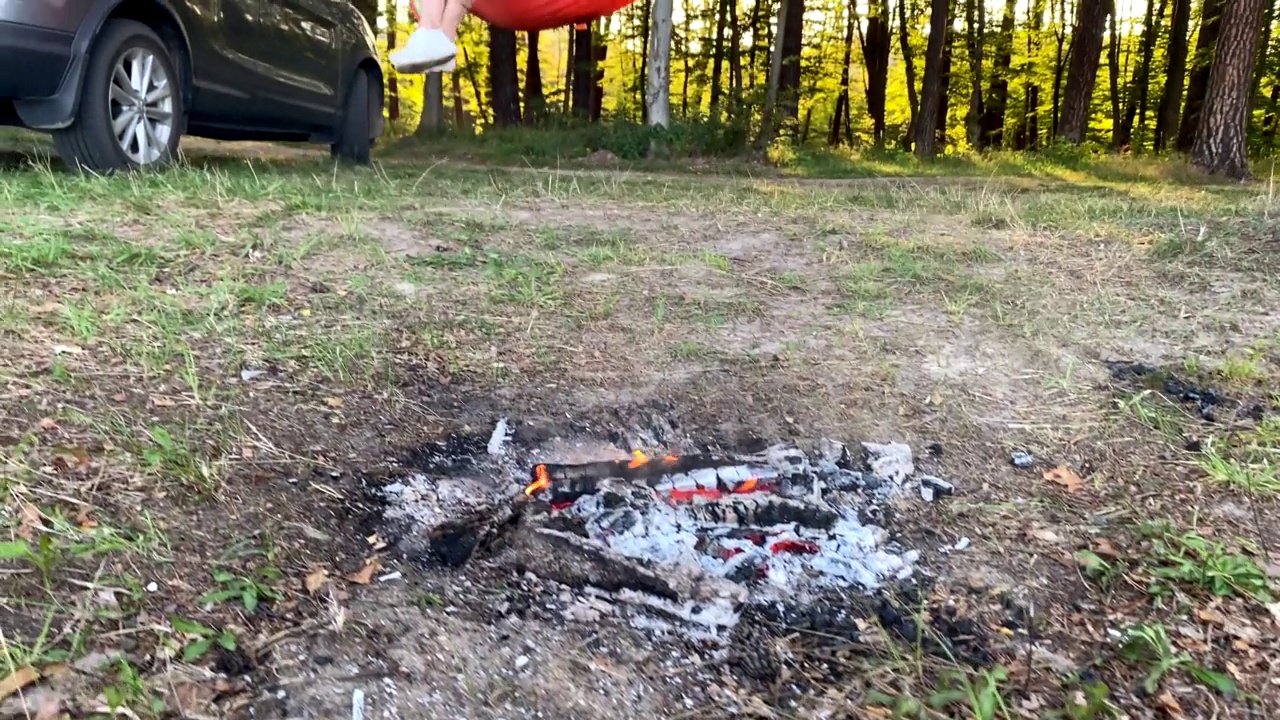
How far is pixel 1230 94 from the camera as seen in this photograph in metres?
8.88

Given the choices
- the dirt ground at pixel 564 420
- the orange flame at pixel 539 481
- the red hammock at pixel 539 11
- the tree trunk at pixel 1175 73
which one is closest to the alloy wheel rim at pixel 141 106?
the dirt ground at pixel 564 420

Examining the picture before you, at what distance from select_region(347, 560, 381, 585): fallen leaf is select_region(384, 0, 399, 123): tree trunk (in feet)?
48.2

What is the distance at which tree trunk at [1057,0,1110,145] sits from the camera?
562 inches

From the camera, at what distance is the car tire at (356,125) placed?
7.28 metres

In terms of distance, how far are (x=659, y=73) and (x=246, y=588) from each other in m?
9.42

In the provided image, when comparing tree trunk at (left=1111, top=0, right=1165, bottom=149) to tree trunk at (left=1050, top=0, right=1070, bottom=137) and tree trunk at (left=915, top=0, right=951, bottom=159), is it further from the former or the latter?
tree trunk at (left=915, top=0, right=951, bottom=159)

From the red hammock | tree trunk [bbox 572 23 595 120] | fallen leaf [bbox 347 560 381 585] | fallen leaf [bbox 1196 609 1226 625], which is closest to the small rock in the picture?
fallen leaf [bbox 1196 609 1226 625]

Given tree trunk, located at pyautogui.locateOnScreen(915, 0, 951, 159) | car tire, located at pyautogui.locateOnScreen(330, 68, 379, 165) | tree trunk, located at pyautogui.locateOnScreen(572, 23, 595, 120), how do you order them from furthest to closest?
tree trunk, located at pyautogui.locateOnScreen(572, 23, 595, 120) < tree trunk, located at pyautogui.locateOnScreen(915, 0, 951, 159) < car tire, located at pyautogui.locateOnScreen(330, 68, 379, 165)

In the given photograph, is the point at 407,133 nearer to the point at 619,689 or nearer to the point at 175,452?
the point at 175,452

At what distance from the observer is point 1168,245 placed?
160 inches

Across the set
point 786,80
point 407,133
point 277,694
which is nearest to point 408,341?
point 277,694

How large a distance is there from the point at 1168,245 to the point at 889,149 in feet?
28.4

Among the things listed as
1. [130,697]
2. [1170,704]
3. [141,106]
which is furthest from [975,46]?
[130,697]

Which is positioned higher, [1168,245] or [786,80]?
[786,80]
